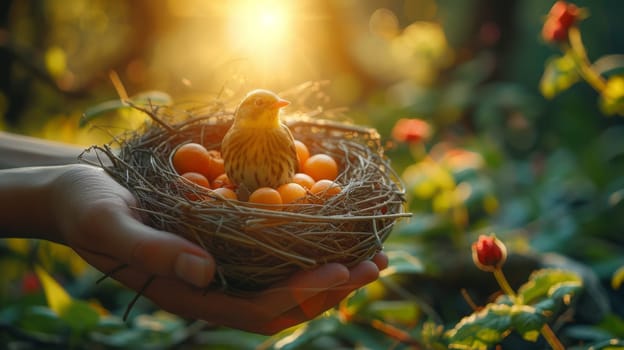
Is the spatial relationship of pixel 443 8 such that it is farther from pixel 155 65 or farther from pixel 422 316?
pixel 422 316

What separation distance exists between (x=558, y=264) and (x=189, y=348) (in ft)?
4.25

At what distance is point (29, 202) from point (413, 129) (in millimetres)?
1379

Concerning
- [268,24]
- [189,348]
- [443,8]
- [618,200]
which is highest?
[443,8]

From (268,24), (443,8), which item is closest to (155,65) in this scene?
(268,24)

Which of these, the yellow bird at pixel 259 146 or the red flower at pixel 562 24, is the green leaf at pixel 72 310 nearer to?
the yellow bird at pixel 259 146

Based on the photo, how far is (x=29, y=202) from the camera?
147 centimetres

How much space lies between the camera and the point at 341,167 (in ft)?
5.87

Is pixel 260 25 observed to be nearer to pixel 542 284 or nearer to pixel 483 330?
pixel 542 284

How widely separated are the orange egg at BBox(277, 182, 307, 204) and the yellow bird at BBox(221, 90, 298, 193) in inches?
2.5

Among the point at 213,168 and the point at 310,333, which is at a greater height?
the point at 213,168

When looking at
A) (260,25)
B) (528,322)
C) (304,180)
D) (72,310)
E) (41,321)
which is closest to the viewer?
(528,322)

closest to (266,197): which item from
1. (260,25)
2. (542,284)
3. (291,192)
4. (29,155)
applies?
(291,192)

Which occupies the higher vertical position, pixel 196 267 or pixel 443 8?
pixel 443 8

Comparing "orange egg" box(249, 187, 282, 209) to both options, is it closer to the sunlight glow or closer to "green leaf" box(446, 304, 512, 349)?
"green leaf" box(446, 304, 512, 349)
